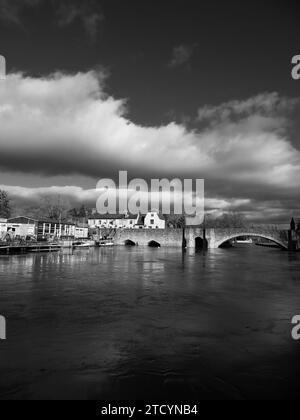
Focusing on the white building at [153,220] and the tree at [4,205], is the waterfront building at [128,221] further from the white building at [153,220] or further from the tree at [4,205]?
the tree at [4,205]

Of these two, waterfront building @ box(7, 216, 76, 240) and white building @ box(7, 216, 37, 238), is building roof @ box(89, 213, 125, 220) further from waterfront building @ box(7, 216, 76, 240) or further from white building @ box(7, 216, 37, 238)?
white building @ box(7, 216, 37, 238)

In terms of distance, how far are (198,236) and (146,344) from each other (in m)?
73.3

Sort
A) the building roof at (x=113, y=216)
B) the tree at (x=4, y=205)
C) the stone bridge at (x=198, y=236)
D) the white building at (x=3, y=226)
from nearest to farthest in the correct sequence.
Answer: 1. the white building at (x=3, y=226)
2. the stone bridge at (x=198, y=236)
3. the tree at (x=4, y=205)
4. the building roof at (x=113, y=216)

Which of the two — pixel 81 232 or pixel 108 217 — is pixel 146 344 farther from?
pixel 108 217

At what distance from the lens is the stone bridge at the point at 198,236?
75500 millimetres

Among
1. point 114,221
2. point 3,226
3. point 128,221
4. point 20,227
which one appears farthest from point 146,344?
point 114,221

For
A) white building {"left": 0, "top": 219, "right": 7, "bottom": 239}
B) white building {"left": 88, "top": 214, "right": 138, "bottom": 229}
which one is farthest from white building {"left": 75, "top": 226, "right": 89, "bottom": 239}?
white building {"left": 0, "top": 219, "right": 7, "bottom": 239}

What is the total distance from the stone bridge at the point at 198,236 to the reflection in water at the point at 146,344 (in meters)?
59.4

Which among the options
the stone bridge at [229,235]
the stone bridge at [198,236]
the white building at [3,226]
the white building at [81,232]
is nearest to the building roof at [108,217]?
the white building at [81,232]

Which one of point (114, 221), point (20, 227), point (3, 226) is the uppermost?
point (114, 221)

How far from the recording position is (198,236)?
270 ft

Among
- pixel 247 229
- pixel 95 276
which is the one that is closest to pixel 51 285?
pixel 95 276

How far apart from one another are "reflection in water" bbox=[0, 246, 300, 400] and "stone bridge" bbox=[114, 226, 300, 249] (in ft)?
195
